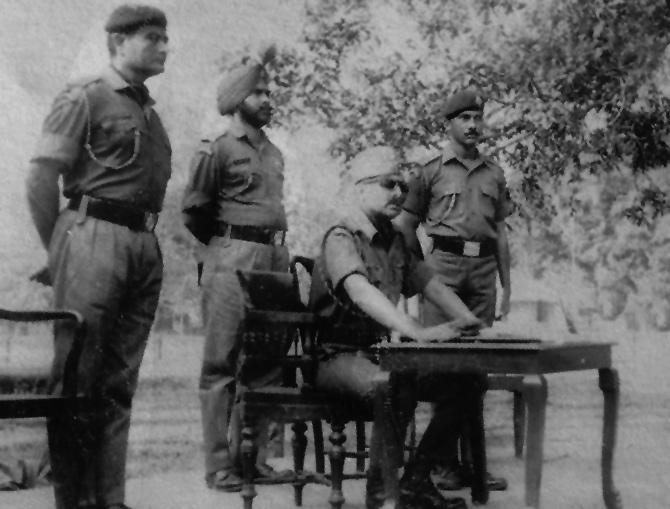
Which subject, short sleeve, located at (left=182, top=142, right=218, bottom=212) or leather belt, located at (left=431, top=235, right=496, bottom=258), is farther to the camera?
leather belt, located at (left=431, top=235, right=496, bottom=258)

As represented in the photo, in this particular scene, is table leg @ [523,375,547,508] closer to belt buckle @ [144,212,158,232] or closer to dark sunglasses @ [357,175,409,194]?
dark sunglasses @ [357,175,409,194]

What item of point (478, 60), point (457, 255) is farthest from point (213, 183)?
point (478, 60)

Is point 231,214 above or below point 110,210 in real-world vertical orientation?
above

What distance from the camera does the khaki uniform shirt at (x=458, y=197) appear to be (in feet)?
18.1

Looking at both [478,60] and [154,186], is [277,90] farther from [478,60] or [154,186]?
[154,186]

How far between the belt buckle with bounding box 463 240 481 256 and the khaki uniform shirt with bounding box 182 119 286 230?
101 cm

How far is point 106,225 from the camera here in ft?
13.1

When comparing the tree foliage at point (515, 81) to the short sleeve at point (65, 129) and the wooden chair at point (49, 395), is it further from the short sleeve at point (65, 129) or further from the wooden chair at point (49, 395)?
the wooden chair at point (49, 395)

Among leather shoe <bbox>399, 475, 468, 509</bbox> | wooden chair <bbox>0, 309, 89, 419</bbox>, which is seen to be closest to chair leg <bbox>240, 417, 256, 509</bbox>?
leather shoe <bbox>399, 475, 468, 509</bbox>

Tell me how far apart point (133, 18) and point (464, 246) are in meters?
2.24

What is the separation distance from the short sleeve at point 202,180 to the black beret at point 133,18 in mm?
1247

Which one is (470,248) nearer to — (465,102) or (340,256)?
(465,102)

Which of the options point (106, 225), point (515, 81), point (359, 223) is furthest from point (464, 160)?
point (515, 81)

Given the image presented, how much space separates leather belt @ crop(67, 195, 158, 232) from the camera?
3.98 meters
